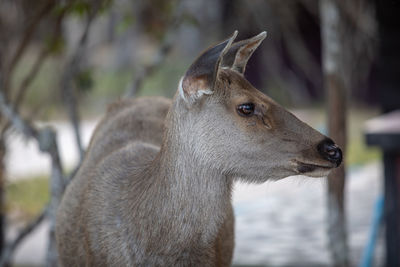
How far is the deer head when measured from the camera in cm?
308

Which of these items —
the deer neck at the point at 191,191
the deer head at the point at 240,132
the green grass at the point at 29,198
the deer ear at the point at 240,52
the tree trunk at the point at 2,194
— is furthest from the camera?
the green grass at the point at 29,198

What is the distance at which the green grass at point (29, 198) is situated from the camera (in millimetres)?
9070

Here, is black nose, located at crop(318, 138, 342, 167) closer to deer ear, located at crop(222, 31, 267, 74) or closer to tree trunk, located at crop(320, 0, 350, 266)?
deer ear, located at crop(222, 31, 267, 74)

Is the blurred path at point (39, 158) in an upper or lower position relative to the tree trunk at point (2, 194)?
upper

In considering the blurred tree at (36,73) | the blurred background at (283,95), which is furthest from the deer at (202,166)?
the blurred tree at (36,73)

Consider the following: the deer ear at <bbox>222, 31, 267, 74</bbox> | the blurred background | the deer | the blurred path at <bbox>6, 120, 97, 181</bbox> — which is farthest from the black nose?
the blurred path at <bbox>6, 120, 97, 181</bbox>

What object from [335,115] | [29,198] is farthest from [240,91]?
[29,198]

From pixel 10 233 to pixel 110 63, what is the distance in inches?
577

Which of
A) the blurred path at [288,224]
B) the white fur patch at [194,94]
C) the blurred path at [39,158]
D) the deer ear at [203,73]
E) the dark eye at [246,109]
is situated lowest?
the blurred path at [288,224]

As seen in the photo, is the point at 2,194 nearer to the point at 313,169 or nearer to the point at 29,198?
the point at 29,198

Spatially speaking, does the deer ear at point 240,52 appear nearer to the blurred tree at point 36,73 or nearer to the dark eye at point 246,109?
the dark eye at point 246,109

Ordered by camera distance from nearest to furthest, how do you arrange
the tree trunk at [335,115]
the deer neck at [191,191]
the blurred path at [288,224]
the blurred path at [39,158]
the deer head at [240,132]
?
the deer head at [240,132] → the deer neck at [191,191] → the tree trunk at [335,115] → the blurred path at [288,224] → the blurred path at [39,158]

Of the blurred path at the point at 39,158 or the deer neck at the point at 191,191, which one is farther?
the blurred path at the point at 39,158

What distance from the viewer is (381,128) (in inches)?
224
